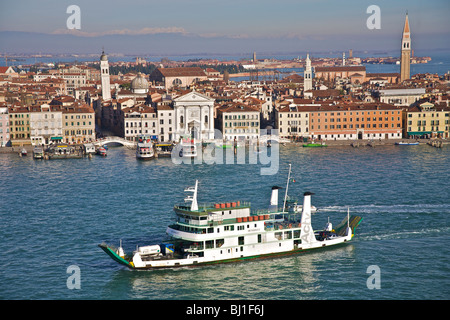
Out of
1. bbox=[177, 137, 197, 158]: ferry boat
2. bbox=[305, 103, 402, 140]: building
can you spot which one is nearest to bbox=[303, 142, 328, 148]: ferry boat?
bbox=[305, 103, 402, 140]: building

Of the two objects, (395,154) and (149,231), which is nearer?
(149,231)

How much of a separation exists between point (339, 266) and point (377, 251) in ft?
4.48

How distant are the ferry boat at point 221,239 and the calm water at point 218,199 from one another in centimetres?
26

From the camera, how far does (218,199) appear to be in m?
21.8

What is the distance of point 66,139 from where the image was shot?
124 feet

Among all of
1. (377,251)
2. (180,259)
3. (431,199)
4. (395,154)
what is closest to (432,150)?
(395,154)

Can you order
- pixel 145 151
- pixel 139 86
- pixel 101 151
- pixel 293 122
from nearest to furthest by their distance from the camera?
pixel 145 151 < pixel 101 151 < pixel 293 122 < pixel 139 86

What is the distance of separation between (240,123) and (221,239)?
23100 mm

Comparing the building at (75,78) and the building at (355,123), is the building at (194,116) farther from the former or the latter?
the building at (75,78)

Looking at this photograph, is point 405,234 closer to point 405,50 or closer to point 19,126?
point 19,126

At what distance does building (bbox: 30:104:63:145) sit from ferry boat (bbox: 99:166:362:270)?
22.0 m

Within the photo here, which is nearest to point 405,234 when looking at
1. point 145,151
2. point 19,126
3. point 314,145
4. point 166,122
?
point 145,151
